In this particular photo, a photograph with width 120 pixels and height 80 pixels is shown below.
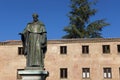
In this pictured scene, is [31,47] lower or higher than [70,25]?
lower

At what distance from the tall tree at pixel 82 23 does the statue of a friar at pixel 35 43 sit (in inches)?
1305

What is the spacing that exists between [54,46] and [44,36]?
25984 millimetres

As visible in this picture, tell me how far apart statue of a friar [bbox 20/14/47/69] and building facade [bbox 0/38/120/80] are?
25249mm

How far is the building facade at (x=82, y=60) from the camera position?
127 feet

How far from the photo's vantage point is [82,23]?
48531 mm

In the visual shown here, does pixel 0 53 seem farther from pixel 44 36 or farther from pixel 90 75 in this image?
pixel 44 36

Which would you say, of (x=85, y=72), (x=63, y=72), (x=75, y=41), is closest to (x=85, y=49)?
(x=75, y=41)

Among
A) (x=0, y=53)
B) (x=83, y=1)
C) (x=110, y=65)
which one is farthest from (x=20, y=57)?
(x=83, y=1)

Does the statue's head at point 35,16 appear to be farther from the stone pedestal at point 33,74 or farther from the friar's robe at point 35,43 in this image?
the stone pedestal at point 33,74

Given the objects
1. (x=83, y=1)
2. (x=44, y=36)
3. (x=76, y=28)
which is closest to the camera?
(x=44, y=36)

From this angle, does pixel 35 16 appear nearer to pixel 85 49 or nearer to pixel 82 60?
pixel 82 60

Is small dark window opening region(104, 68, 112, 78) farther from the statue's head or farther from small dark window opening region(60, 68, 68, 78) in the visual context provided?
the statue's head

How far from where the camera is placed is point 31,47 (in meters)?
13.7

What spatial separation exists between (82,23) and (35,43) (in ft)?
115
